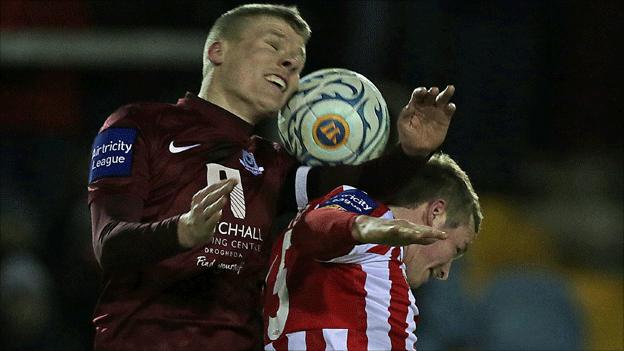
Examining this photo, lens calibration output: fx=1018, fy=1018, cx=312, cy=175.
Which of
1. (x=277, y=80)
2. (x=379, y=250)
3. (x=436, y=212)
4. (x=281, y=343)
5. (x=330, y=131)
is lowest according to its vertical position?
(x=281, y=343)

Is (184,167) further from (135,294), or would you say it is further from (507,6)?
(507,6)

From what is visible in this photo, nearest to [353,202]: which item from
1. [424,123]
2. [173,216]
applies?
[424,123]

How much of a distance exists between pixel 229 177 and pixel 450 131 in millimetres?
3376

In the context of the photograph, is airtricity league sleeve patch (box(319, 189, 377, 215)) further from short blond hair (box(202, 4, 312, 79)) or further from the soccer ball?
short blond hair (box(202, 4, 312, 79))

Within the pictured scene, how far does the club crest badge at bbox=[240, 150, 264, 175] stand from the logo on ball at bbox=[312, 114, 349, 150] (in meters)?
0.21

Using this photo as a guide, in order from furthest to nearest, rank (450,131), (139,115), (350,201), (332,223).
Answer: (450,131)
(139,115)
(350,201)
(332,223)

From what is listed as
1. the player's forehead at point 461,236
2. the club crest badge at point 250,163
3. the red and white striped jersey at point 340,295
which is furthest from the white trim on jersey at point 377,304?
the club crest badge at point 250,163

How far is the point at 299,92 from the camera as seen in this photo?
326cm

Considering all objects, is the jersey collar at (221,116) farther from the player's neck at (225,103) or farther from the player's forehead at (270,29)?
the player's forehead at (270,29)

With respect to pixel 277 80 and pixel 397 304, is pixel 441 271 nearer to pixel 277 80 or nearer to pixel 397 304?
pixel 397 304

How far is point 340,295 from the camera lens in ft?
9.59

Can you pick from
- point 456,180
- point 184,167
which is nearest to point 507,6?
point 456,180

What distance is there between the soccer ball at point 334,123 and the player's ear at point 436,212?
241 millimetres

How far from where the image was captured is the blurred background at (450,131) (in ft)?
18.2
